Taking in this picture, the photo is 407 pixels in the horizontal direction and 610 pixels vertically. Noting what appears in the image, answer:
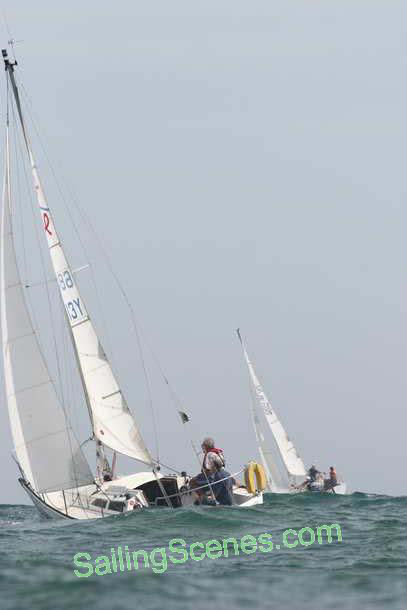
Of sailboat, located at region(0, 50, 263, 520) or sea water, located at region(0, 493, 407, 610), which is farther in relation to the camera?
sailboat, located at region(0, 50, 263, 520)

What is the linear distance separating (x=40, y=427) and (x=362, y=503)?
854cm

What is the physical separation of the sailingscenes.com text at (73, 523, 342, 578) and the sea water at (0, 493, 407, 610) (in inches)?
1.2

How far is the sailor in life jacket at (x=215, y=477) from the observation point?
1966 cm

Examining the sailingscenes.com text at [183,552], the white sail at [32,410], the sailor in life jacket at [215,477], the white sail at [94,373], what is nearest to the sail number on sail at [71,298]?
the white sail at [94,373]

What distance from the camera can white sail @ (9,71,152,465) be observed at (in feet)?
71.2

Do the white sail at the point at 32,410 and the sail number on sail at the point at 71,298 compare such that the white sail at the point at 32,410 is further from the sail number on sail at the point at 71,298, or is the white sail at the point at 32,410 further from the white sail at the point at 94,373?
the sail number on sail at the point at 71,298

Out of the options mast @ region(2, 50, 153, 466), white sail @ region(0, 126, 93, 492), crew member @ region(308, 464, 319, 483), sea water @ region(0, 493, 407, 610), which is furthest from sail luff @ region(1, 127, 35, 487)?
crew member @ region(308, 464, 319, 483)

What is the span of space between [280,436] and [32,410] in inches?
946

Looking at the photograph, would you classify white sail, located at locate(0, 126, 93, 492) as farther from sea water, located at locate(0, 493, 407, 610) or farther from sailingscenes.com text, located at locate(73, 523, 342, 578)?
sailingscenes.com text, located at locate(73, 523, 342, 578)

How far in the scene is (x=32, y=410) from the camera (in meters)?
21.2

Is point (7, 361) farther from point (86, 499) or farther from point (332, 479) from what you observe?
point (332, 479)

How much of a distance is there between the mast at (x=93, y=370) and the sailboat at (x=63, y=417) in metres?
0.02

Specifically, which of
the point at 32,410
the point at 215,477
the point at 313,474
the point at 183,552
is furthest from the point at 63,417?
the point at 313,474

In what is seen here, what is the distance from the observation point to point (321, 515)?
18953 mm
